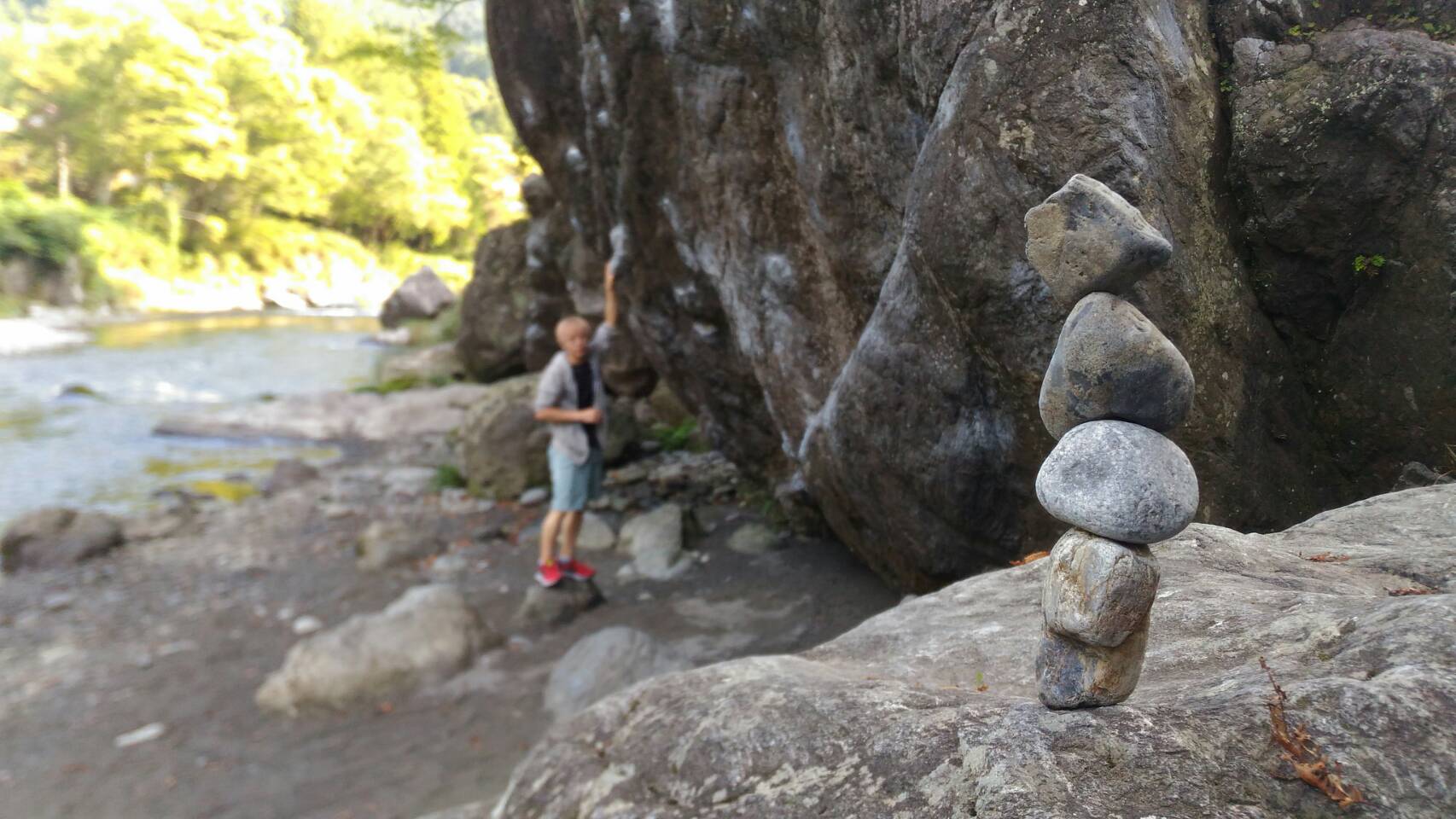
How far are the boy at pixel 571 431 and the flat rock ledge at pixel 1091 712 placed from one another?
12.6 feet

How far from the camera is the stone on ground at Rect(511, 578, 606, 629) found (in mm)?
7012

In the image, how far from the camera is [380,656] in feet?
19.7

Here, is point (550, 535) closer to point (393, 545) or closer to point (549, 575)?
point (549, 575)

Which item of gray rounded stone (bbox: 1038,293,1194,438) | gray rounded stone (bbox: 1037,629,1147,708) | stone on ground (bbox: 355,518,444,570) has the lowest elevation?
stone on ground (bbox: 355,518,444,570)

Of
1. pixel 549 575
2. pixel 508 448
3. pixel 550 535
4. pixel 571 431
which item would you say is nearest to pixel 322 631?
pixel 549 575

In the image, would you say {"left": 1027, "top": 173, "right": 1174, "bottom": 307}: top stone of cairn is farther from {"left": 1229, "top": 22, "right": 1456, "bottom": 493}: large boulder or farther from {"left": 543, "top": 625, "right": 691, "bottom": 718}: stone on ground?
{"left": 543, "top": 625, "right": 691, "bottom": 718}: stone on ground

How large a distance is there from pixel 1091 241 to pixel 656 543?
22.1 ft

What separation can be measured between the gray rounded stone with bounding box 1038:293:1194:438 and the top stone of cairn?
6 centimetres

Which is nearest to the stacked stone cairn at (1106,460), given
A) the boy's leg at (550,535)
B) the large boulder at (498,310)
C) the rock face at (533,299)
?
the boy's leg at (550,535)

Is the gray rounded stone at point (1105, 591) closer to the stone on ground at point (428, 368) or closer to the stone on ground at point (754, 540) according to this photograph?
the stone on ground at point (754, 540)

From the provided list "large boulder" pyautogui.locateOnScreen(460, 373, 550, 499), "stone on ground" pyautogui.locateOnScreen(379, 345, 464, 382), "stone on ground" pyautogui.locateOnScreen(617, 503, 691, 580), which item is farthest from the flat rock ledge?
"stone on ground" pyautogui.locateOnScreen(379, 345, 464, 382)

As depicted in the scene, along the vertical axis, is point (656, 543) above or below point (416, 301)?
below

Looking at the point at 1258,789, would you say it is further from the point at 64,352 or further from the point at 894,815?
the point at 64,352

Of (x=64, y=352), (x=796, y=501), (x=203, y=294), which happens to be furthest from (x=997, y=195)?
(x=203, y=294)
